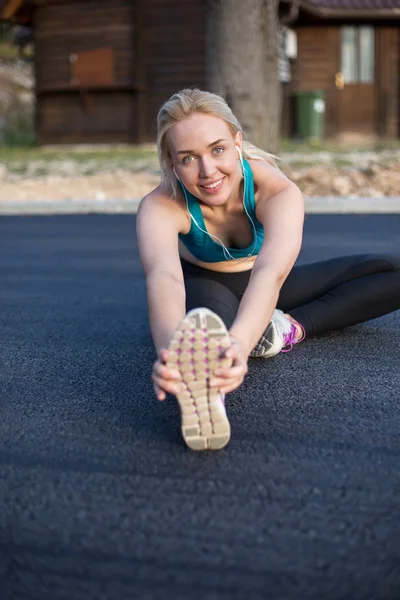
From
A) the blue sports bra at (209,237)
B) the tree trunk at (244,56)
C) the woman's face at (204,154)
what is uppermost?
the woman's face at (204,154)

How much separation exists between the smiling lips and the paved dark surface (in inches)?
25.7

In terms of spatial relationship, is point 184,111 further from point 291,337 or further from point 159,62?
point 159,62

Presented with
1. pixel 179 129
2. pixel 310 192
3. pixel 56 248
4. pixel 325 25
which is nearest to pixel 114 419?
pixel 179 129

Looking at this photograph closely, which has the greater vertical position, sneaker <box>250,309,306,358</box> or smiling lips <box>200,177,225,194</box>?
smiling lips <box>200,177,225,194</box>

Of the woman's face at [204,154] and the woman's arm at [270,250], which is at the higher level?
the woman's face at [204,154]

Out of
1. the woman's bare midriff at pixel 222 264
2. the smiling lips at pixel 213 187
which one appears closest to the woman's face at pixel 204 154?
the smiling lips at pixel 213 187

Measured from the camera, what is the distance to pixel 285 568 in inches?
66.8

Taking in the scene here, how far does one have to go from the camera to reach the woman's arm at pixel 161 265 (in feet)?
8.54

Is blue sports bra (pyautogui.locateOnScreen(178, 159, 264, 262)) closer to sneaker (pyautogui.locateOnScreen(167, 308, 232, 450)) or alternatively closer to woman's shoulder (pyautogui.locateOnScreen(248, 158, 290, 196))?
woman's shoulder (pyautogui.locateOnScreen(248, 158, 290, 196))

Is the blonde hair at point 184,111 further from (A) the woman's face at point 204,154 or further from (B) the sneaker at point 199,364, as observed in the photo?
(B) the sneaker at point 199,364

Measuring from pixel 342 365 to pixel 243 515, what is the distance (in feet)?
5.00

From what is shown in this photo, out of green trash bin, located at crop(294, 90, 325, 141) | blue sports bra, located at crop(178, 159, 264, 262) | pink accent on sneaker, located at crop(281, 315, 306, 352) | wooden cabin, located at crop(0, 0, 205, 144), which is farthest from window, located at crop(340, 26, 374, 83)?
blue sports bra, located at crop(178, 159, 264, 262)

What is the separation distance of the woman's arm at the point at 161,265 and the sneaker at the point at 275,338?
1.86 feet

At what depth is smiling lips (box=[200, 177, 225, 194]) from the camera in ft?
9.49
